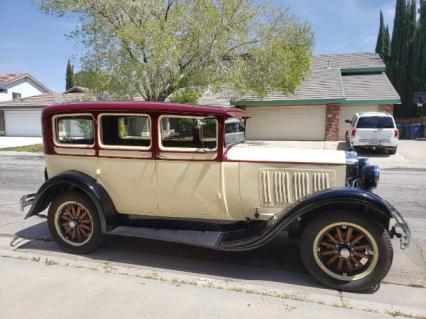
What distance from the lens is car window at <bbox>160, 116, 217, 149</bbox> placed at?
4.32 m

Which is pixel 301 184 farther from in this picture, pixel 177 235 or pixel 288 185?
pixel 177 235

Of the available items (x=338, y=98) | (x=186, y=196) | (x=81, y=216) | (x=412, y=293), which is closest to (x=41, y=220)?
(x=81, y=216)

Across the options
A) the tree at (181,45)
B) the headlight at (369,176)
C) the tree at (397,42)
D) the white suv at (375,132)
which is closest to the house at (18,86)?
the tree at (181,45)

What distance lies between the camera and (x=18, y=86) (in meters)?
40.9

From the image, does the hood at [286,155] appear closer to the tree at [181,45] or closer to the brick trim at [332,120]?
the tree at [181,45]

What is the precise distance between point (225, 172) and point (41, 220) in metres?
3.72

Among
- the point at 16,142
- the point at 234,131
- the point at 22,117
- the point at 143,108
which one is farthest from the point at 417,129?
the point at 22,117

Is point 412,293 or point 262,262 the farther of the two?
point 262,262

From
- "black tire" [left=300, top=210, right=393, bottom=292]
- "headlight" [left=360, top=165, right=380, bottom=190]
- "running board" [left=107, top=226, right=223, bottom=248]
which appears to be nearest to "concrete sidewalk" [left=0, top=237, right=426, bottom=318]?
"black tire" [left=300, top=210, right=393, bottom=292]

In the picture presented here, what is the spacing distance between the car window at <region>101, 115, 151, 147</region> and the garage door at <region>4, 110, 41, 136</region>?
30.1 meters

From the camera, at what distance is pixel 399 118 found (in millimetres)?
33281

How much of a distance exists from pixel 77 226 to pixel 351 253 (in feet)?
10.6

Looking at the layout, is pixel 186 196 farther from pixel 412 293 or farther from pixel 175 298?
pixel 412 293

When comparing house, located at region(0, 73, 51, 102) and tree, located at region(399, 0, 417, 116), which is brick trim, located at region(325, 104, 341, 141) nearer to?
tree, located at region(399, 0, 417, 116)
